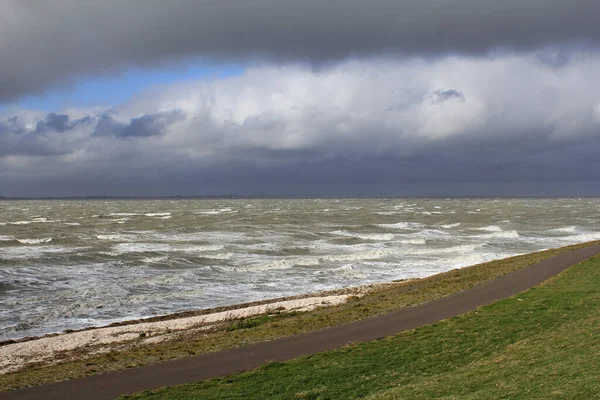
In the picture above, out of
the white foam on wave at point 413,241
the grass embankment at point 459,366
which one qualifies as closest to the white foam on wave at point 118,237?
the white foam on wave at point 413,241

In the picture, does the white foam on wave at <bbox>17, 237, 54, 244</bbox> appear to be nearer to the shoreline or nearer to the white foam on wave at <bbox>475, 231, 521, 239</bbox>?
the shoreline

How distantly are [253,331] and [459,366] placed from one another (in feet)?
27.3

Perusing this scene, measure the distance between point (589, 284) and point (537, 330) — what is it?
24.7 ft

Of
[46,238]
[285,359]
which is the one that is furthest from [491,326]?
[46,238]

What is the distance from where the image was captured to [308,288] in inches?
1268

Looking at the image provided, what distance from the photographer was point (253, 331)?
19.2 meters

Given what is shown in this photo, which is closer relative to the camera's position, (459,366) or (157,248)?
(459,366)

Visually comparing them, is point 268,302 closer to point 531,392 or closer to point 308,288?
point 308,288

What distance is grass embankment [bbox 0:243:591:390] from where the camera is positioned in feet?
49.7

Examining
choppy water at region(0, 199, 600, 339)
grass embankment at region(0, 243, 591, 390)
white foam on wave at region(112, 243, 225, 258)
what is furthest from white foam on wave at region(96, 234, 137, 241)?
grass embankment at region(0, 243, 591, 390)

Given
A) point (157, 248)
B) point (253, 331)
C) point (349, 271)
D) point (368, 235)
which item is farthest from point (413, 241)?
point (253, 331)

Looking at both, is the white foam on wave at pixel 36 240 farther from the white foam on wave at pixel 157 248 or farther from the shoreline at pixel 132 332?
the shoreline at pixel 132 332

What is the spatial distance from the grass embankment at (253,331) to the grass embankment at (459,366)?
11.1ft

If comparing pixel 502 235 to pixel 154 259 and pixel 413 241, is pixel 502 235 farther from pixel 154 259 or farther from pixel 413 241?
pixel 154 259
